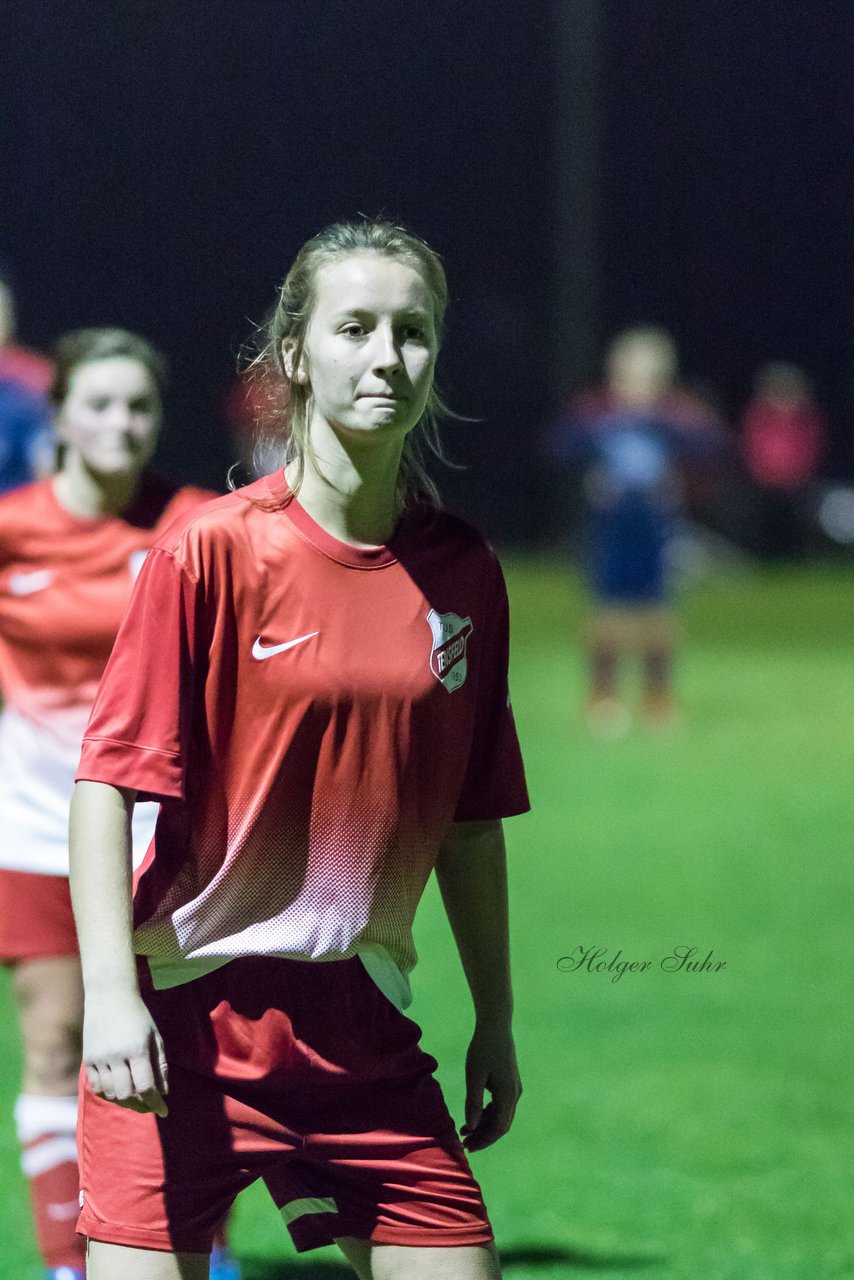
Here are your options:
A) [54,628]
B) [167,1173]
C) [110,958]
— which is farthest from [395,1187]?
[54,628]

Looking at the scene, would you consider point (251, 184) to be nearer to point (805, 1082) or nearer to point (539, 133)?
point (539, 133)

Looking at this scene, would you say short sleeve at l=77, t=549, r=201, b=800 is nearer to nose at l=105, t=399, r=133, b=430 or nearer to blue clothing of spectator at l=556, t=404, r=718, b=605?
nose at l=105, t=399, r=133, b=430

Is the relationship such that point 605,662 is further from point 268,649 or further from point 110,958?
point 110,958

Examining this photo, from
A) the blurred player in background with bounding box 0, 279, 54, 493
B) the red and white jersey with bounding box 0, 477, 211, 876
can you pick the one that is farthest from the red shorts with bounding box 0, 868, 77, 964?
the blurred player in background with bounding box 0, 279, 54, 493

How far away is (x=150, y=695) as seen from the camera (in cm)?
265

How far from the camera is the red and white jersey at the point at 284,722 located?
8.86 feet

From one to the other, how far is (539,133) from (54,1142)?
24.3 metres

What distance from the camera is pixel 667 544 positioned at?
13.5 metres

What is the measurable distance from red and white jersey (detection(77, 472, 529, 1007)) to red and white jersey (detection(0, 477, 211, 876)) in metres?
1.34

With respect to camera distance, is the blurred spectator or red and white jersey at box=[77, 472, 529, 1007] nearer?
red and white jersey at box=[77, 472, 529, 1007]

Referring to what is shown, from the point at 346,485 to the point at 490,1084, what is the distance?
0.89m

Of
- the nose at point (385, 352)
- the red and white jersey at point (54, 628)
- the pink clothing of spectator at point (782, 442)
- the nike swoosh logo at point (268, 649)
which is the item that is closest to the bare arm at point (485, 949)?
the nike swoosh logo at point (268, 649)

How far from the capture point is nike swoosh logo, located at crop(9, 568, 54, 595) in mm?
4199

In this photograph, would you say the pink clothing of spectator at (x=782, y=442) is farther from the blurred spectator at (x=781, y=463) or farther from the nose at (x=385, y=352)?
the nose at (x=385, y=352)
